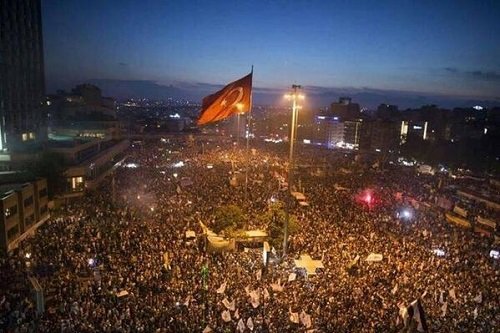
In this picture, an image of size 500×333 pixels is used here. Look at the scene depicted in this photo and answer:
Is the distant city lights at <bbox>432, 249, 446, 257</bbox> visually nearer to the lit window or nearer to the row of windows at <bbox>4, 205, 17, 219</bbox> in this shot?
the row of windows at <bbox>4, 205, 17, 219</bbox>

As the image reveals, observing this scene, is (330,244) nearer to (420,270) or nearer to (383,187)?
(420,270)

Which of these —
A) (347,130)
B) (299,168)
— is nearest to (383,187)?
(299,168)

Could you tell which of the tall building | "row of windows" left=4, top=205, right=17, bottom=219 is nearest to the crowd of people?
"row of windows" left=4, top=205, right=17, bottom=219

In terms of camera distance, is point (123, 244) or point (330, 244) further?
point (330, 244)

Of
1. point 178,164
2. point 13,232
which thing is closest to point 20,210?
point 13,232

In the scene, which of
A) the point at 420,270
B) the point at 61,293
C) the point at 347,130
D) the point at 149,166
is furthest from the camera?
the point at 347,130

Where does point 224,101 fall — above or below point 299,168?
above
